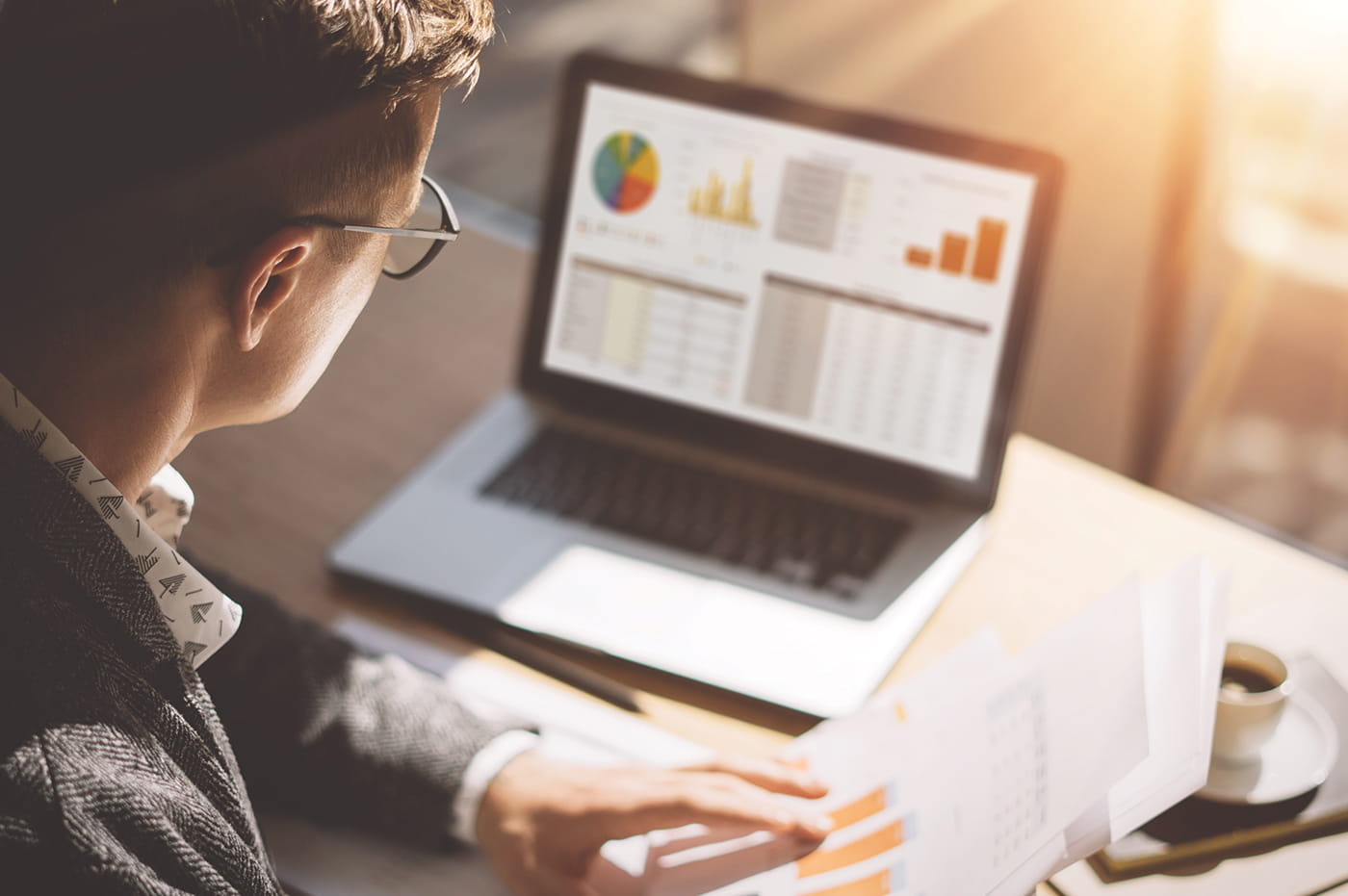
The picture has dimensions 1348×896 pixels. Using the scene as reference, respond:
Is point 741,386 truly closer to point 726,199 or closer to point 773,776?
point 726,199

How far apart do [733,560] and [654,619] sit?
0.33 ft

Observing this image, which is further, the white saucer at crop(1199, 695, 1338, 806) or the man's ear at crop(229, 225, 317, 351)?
the white saucer at crop(1199, 695, 1338, 806)

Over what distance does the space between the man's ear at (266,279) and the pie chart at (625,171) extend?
21.0 inches

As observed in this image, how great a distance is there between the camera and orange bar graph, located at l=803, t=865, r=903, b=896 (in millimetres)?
734

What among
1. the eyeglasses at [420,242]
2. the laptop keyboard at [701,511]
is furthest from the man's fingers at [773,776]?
the eyeglasses at [420,242]

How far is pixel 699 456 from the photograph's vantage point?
119 cm

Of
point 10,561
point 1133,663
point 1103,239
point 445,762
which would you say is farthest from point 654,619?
point 1103,239

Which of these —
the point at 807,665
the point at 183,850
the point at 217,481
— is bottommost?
the point at 807,665

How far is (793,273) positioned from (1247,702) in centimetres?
52

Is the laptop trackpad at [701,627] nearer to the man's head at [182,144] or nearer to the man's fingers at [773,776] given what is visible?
the man's fingers at [773,776]

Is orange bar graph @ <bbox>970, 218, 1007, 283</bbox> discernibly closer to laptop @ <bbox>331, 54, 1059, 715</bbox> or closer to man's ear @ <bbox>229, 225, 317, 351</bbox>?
laptop @ <bbox>331, 54, 1059, 715</bbox>

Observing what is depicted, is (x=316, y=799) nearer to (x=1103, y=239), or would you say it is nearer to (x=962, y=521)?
(x=962, y=521)

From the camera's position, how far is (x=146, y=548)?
2.12ft

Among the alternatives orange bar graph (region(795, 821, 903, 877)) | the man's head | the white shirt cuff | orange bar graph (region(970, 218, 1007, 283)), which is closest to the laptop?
orange bar graph (region(970, 218, 1007, 283))
